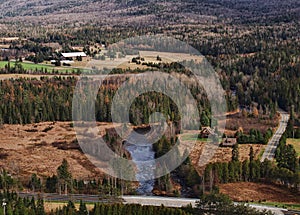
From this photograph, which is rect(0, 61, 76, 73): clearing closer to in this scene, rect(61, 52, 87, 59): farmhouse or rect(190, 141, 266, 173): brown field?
rect(61, 52, 87, 59): farmhouse

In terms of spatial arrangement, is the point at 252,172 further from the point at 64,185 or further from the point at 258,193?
the point at 64,185

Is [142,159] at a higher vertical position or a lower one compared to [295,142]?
lower

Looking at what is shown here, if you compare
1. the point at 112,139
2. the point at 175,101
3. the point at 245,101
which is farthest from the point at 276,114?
the point at 112,139

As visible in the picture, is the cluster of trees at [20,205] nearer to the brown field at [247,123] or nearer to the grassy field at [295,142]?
the grassy field at [295,142]

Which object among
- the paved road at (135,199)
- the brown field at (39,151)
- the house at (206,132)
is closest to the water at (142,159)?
the paved road at (135,199)

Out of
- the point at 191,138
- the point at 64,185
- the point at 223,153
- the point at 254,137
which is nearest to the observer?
the point at 64,185

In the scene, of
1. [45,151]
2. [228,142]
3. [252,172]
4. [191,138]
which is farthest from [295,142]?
[45,151]

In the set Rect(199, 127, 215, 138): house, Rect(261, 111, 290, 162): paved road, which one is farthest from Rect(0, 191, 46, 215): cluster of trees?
Rect(199, 127, 215, 138): house
